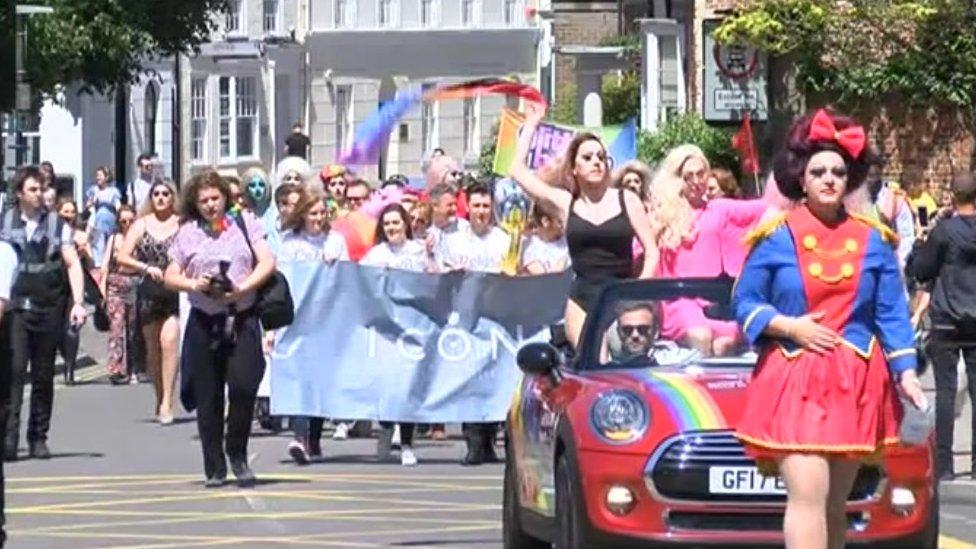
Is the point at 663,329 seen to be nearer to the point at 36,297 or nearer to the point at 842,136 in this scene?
the point at 842,136

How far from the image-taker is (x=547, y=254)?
19.4m

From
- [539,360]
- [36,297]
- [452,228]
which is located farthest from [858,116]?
[539,360]

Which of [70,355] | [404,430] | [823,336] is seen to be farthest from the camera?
[70,355]

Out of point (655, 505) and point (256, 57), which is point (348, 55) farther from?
point (655, 505)

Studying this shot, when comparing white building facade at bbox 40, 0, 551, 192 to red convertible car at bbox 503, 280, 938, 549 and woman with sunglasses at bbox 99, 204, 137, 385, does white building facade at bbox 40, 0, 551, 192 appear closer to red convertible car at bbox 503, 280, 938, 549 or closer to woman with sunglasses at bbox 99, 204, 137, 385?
woman with sunglasses at bbox 99, 204, 137, 385

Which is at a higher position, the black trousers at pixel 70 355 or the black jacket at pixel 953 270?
the black jacket at pixel 953 270

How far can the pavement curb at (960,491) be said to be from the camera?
16.6m

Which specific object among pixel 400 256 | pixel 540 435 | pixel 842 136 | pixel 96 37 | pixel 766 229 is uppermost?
pixel 96 37

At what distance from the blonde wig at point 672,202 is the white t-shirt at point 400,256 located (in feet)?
14.1

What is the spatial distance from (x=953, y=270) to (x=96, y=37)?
34.4 meters

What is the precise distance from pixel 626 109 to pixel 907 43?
15318mm

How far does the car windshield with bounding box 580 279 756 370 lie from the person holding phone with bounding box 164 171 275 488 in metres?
4.58

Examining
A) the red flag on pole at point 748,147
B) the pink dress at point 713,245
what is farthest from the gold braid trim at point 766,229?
the red flag on pole at point 748,147

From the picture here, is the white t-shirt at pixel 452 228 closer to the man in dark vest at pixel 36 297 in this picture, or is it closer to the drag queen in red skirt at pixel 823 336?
the man in dark vest at pixel 36 297
